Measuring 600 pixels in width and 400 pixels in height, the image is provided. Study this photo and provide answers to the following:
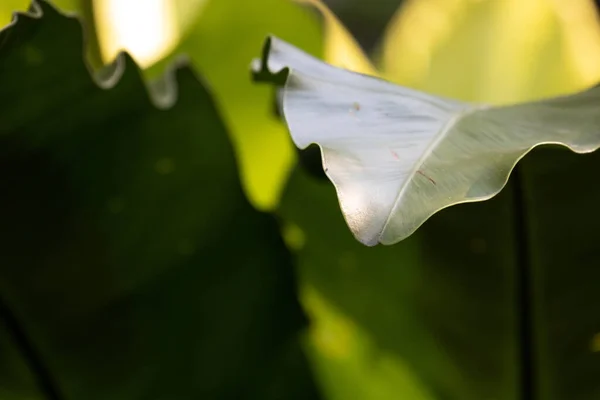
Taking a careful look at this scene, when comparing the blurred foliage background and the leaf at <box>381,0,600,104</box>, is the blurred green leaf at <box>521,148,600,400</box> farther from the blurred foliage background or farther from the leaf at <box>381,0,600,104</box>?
the leaf at <box>381,0,600,104</box>

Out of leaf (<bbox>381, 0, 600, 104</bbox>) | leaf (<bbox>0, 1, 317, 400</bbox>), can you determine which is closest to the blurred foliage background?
leaf (<bbox>0, 1, 317, 400</bbox>)

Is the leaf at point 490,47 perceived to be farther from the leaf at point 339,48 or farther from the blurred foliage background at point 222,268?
the blurred foliage background at point 222,268

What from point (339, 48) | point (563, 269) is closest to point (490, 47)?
point (339, 48)

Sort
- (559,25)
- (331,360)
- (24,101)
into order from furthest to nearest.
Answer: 1. (559,25)
2. (331,360)
3. (24,101)

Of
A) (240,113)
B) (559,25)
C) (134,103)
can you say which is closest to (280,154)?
(240,113)

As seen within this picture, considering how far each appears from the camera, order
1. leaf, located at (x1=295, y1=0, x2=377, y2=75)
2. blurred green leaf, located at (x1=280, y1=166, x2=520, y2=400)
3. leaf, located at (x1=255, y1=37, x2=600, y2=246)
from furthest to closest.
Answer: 1. leaf, located at (x1=295, y1=0, x2=377, y2=75)
2. blurred green leaf, located at (x1=280, y1=166, x2=520, y2=400)
3. leaf, located at (x1=255, y1=37, x2=600, y2=246)

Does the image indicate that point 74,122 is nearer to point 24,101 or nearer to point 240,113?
point 24,101

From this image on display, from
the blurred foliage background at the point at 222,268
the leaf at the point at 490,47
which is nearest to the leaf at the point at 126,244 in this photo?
the blurred foliage background at the point at 222,268
